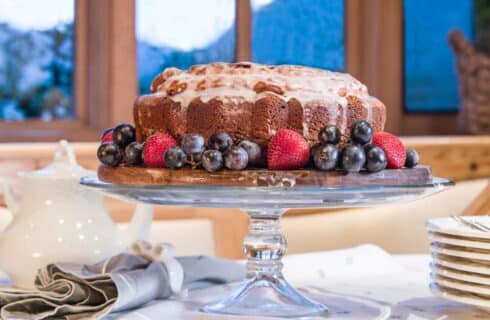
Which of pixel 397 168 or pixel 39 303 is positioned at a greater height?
pixel 397 168

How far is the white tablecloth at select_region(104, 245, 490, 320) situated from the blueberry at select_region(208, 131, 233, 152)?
0.59ft

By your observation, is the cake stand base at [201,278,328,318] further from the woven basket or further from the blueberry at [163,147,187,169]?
the woven basket

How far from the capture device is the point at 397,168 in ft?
3.17

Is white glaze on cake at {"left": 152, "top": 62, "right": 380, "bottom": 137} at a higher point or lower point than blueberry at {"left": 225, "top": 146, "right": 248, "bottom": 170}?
higher

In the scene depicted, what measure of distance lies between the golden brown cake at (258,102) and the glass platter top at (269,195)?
114mm

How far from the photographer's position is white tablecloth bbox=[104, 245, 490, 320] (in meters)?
0.98

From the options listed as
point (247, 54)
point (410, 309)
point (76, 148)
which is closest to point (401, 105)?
point (247, 54)

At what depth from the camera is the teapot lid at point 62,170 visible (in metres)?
1.11

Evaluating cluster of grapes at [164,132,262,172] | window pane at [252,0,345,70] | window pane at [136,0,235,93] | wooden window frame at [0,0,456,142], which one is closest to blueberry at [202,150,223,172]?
cluster of grapes at [164,132,262,172]

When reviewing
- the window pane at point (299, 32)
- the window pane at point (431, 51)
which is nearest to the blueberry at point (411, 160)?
the window pane at point (299, 32)

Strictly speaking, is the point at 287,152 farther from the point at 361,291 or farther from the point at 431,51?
the point at 431,51

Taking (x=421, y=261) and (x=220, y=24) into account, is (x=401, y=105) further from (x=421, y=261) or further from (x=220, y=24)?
(x=421, y=261)

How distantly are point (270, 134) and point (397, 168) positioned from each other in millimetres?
150

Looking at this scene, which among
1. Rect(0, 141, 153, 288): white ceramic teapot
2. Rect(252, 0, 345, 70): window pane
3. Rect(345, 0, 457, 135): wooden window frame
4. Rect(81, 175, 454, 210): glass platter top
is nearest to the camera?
Rect(81, 175, 454, 210): glass platter top
